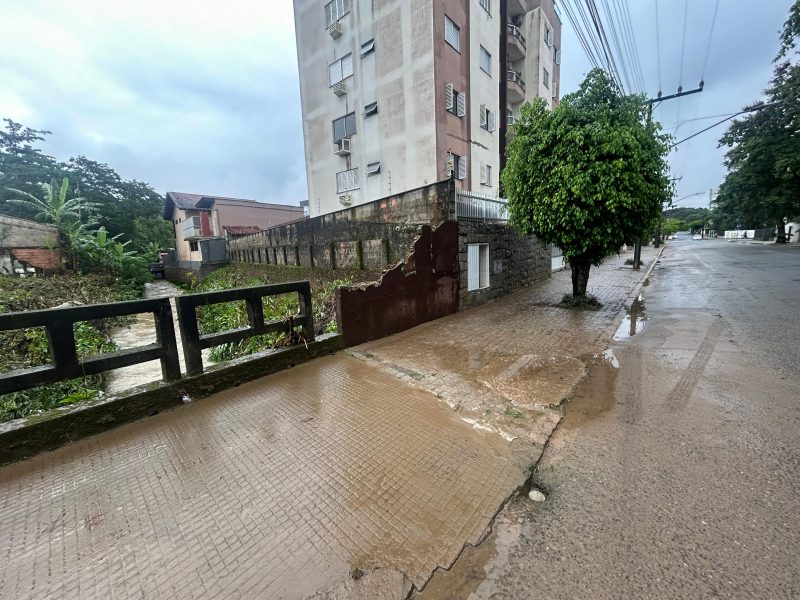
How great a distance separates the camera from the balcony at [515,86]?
17.3 metres

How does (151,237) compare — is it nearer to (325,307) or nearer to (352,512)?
(325,307)

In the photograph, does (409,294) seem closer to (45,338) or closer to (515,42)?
(45,338)

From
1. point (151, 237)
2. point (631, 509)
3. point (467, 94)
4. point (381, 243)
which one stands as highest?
point (467, 94)

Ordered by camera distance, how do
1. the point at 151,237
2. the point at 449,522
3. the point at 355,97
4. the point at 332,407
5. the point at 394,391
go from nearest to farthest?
1. the point at 449,522
2. the point at 332,407
3. the point at 394,391
4. the point at 355,97
5. the point at 151,237

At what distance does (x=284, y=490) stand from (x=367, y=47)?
1825 centimetres

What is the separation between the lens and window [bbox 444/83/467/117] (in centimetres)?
1364

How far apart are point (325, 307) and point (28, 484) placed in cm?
556

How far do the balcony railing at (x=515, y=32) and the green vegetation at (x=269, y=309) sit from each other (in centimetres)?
1665

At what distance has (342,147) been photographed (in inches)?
670

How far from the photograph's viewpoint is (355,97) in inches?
631

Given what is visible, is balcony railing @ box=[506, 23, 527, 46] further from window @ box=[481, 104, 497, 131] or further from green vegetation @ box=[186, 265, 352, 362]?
green vegetation @ box=[186, 265, 352, 362]

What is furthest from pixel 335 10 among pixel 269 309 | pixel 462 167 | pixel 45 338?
pixel 45 338

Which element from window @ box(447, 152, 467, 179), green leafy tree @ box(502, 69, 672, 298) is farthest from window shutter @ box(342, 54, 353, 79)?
green leafy tree @ box(502, 69, 672, 298)

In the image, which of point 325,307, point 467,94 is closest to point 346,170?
point 467,94
